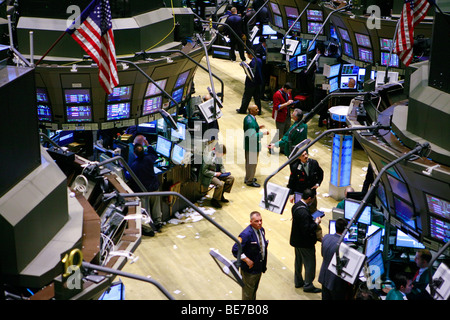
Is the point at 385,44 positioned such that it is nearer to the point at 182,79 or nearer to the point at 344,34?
the point at 344,34

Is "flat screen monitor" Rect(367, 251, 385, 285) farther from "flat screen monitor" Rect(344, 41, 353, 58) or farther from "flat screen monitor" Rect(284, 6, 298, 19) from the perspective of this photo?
"flat screen monitor" Rect(284, 6, 298, 19)

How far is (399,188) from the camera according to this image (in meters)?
8.43

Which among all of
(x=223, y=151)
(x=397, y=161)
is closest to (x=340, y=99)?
(x=223, y=151)

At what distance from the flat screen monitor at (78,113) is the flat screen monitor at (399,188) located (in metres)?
6.53

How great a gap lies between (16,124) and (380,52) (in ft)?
35.8

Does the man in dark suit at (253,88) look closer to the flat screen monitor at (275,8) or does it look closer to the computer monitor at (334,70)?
the computer monitor at (334,70)

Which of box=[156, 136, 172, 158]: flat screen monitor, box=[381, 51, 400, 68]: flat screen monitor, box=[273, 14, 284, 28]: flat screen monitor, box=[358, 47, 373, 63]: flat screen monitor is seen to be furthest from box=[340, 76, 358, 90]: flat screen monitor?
box=[156, 136, 172, 158]: flat screen monitor

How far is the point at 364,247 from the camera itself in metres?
9.31

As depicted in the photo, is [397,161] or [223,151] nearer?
[397,161]

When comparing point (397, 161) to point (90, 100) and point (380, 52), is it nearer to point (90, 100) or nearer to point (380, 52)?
point (90, 100)

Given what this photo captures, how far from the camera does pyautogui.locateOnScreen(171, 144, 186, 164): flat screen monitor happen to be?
12.5 m

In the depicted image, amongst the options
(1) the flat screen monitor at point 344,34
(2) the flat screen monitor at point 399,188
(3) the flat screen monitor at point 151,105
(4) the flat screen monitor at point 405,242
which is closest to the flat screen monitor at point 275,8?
(1) the flat screen monitor at point 344,34

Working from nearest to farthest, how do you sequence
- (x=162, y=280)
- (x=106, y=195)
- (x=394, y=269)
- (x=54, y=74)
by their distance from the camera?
(x=106, y=195) → (x=394, y=269) → (x=162, y=280) → (x=54, y=74)

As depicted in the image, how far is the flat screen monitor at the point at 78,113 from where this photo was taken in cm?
1270
